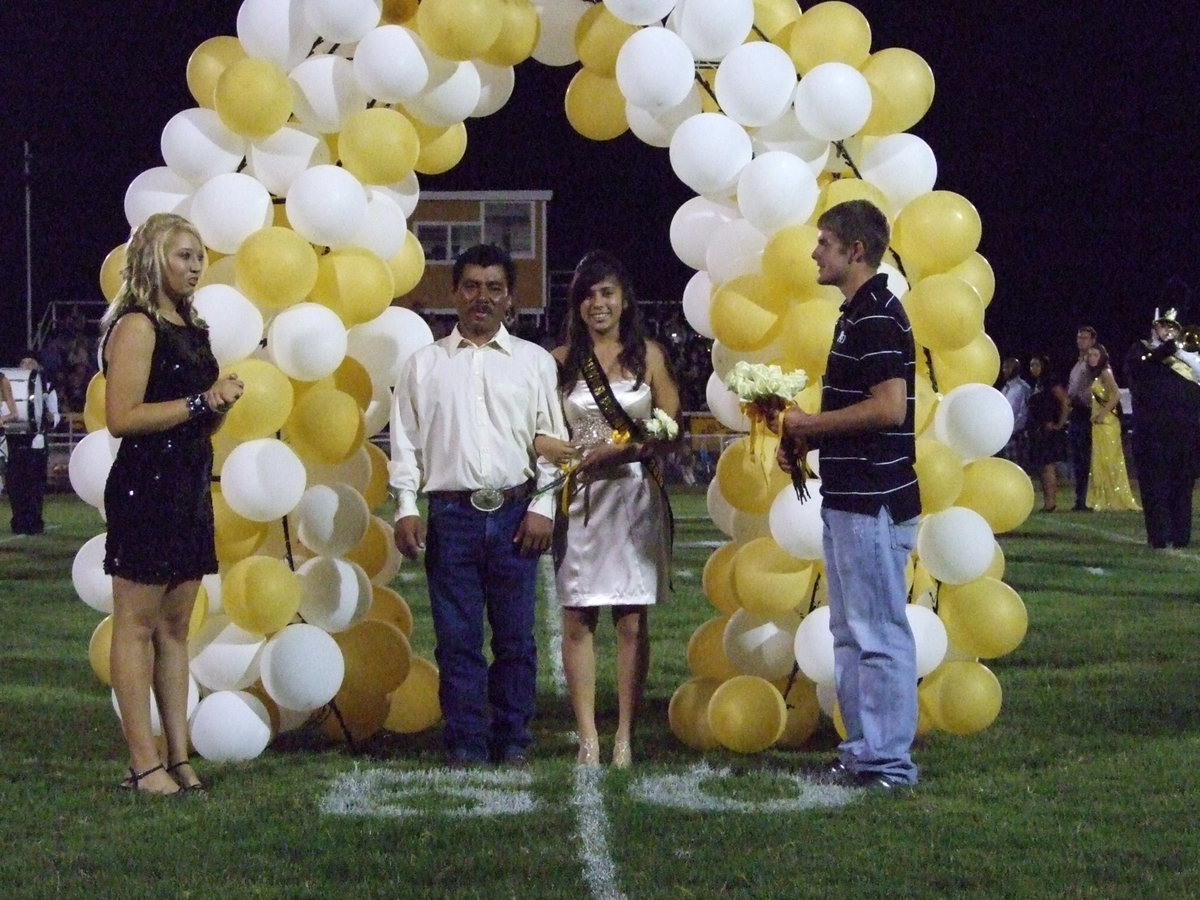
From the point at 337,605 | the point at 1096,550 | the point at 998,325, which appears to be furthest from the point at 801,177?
the point at 998,325

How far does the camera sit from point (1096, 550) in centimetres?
1619

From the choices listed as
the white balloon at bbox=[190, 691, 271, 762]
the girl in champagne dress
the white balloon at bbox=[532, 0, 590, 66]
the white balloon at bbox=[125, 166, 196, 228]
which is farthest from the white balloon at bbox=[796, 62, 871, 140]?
the white balloon at bbox=[190, 691, 271, 762]

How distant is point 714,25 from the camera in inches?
271

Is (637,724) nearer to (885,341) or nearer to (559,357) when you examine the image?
(559,357)

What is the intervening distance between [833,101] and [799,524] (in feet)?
5.40

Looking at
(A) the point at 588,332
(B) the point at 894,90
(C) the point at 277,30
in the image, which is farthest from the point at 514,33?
(B) the point at 894,90

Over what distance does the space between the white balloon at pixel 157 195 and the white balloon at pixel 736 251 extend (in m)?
2.13

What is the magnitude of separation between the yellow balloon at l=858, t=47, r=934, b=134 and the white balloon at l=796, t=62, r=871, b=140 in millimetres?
199

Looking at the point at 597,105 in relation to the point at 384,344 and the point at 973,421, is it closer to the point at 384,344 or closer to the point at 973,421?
the point at 384,344

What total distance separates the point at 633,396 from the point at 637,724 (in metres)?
1.75

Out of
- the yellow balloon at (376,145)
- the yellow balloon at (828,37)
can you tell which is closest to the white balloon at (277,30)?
the yellow balloon at (376,145)

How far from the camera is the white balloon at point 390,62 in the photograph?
687 cm

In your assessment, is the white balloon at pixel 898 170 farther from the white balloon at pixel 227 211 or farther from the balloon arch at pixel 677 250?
the white balloon at pixel 227 211

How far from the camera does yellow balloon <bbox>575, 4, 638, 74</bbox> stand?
725 centimetres
